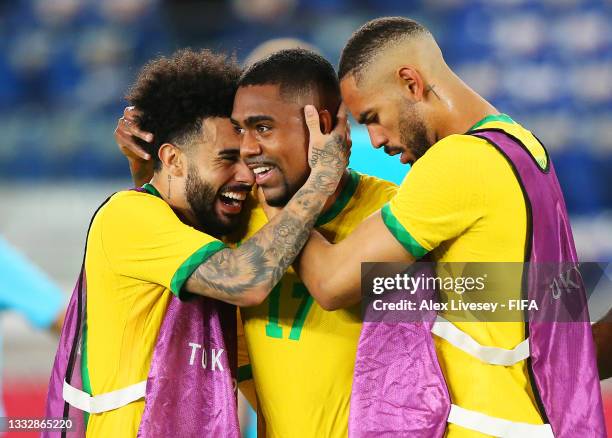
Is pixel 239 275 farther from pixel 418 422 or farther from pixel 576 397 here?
pixel 576 397

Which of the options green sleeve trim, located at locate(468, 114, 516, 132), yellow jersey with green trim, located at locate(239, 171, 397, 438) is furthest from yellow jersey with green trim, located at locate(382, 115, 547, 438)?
yellow jersey with green trim, located at locate(239, 171, 397, 438)

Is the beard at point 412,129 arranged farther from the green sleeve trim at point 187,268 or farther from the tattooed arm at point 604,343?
the tattooed arm at point 604,343

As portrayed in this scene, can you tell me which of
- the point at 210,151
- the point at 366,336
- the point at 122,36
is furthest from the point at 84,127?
the point at 366,336

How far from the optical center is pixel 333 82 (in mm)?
2846

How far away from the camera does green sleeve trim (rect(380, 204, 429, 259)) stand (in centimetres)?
237

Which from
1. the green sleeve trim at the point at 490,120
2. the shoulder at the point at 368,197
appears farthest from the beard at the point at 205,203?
the green sleeve trim at the point at 490,120

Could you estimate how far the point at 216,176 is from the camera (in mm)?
2881

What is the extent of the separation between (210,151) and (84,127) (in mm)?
5702

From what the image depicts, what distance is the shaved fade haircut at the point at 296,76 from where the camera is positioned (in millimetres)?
2783

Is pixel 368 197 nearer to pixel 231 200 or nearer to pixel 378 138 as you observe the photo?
pixel 378 138

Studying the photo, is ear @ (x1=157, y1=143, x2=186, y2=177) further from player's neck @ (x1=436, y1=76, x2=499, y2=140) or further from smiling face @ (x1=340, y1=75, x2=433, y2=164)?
player's neck @ (x1=436, y1=76, x2=499, y2=140)
